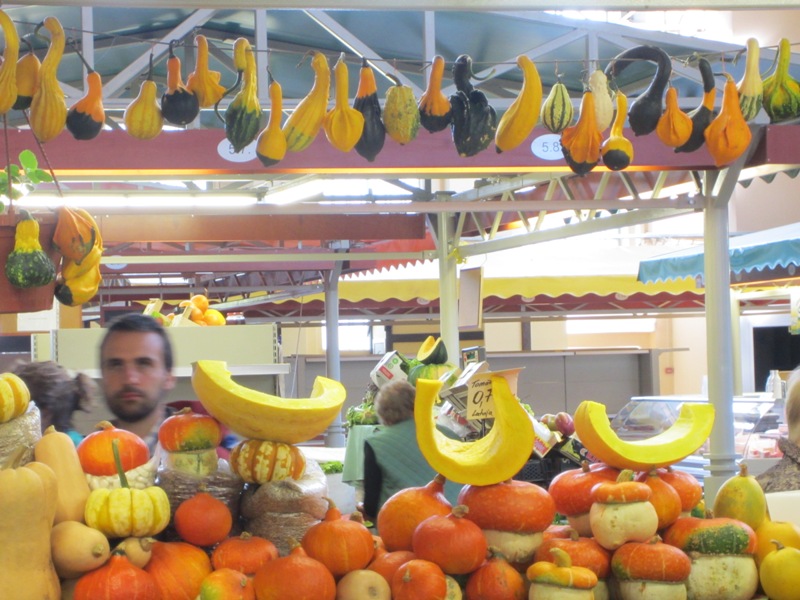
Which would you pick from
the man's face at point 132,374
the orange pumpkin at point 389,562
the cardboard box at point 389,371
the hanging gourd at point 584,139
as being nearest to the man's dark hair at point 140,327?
the man's face at point 132,374

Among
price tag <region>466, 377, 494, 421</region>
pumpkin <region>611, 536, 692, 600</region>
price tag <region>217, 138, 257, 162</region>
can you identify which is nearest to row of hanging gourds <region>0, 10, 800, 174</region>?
price tag <region>466, 377, 494, 421</region>

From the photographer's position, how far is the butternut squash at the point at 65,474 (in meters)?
2.06

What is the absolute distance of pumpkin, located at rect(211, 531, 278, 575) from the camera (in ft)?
6.92

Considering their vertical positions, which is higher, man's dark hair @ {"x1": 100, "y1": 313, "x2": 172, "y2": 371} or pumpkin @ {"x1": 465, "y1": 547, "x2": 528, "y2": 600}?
man's dark hair @ {"x1": 100, "y1": 313, "x2": 172, "y2": 371}

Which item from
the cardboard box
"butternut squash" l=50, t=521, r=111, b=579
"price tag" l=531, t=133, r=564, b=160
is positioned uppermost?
"price tag" l=531, t=133, r=564, b=160

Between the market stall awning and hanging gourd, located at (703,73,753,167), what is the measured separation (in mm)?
3506

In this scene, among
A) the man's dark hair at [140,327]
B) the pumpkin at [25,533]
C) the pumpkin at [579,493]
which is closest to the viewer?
the pumpkin at [25,533]

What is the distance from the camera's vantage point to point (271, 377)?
251 inches

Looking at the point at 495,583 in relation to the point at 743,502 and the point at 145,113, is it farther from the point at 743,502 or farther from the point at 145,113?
the point at 145,113

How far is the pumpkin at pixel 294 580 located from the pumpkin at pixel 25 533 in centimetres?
43

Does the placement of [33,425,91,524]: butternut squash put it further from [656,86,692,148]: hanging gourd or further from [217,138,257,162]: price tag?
[217,138,257,162]: price tag

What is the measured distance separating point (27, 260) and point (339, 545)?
1095 mm

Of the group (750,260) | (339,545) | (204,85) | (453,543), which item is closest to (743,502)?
(453,543)

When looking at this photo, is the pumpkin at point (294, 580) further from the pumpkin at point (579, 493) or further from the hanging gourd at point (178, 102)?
the hanging gourd at point (178, 102)
